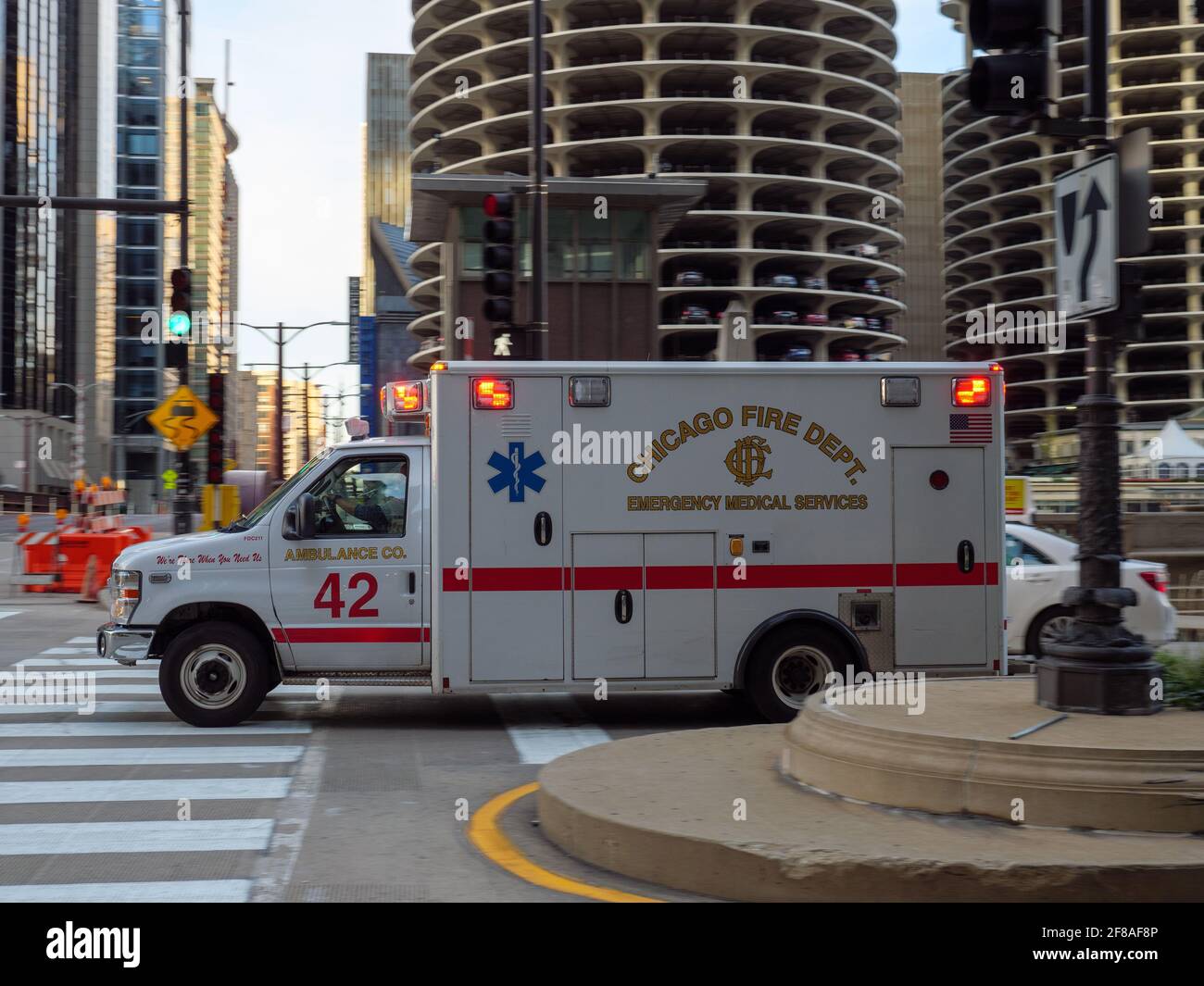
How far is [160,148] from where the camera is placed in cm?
13125

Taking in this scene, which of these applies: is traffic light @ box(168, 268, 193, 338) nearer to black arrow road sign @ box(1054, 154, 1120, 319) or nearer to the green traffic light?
the green traffic light

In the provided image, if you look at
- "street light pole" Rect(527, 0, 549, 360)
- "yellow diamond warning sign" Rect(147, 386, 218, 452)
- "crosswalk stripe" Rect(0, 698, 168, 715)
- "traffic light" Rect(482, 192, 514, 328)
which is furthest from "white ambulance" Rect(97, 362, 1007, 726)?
"yellow diamond warning sign" Rect(147, 386, 218, 452)

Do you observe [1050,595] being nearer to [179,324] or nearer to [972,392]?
[972,392]

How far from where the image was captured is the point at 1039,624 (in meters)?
14.2

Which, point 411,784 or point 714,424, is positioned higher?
point 714,424

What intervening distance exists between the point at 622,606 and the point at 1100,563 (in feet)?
13.5

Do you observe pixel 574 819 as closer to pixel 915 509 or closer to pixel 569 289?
pixel 915 509

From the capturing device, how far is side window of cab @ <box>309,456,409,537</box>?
10.4m

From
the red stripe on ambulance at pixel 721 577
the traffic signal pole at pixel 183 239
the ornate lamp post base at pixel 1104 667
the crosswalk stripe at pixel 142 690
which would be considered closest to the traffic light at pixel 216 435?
the traffic signal pole at pixel 183 239

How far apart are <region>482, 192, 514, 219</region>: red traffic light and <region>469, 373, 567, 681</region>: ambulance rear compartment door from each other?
17.3 ft

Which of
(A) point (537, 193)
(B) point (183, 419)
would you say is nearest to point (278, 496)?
(A) point (537, 193)

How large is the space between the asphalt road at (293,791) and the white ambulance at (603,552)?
60cm

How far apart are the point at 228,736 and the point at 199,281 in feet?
403
